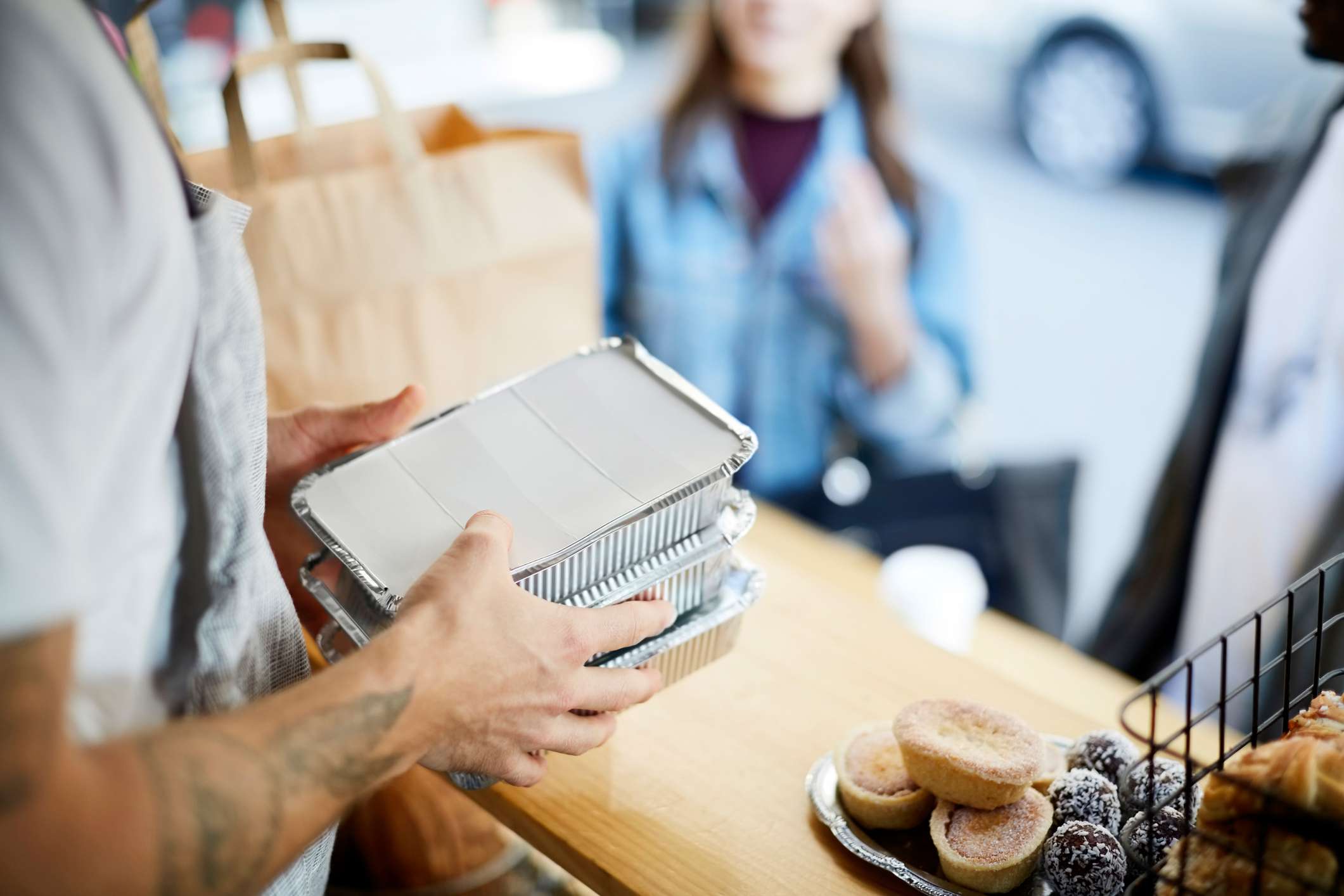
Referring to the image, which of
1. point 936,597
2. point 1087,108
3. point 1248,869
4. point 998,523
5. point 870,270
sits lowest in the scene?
point 998,523

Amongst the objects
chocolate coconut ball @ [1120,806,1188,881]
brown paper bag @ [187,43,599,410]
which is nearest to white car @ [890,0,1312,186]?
brown paper bag @ [187,43,599,410]

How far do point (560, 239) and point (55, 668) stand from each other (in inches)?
40.5

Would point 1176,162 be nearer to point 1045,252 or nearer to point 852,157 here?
point 1045,252

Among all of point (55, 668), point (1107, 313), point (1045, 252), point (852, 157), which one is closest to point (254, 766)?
point (55, 668)

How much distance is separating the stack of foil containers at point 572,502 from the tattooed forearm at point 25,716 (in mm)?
293

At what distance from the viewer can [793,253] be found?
7.46 feet

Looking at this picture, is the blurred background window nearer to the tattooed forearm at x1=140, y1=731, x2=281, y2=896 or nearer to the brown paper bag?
the brown paper bag

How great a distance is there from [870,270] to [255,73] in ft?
4.30

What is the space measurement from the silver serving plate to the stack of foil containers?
159 millimetres

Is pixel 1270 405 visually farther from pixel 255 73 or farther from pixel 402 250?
pixel 255 73

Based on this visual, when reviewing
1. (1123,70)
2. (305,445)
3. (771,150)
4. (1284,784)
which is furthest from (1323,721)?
(1123,70)

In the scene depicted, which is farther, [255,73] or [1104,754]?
[255,73]

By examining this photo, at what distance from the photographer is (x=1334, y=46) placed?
1.27m

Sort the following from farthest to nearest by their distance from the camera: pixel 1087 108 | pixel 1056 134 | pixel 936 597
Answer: pixel 1056 134, pixel 1087 108, pixel 936 597
